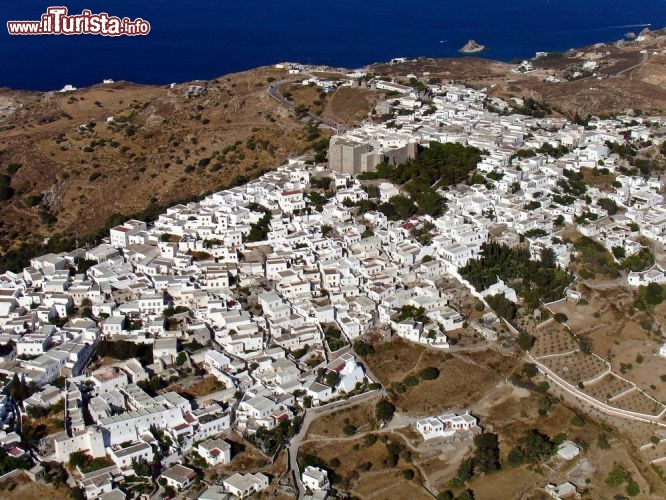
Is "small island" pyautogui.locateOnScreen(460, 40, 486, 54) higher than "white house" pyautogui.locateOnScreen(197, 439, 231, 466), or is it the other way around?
"small island" pyautogui.locateOnScreen(460, 40, 486, 54)

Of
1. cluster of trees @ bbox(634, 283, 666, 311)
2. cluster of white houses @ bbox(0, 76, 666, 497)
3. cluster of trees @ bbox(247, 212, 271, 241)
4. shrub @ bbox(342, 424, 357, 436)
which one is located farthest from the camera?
cluster of trees @ bbox(247, 212, 271, 241)

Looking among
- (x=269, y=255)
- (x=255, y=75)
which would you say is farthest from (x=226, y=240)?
(x=255, y=75)

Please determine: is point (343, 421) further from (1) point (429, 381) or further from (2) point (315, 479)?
(1) point (429, 381)

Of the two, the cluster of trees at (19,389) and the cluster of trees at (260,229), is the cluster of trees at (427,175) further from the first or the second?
the cluster of trees at (19,389)

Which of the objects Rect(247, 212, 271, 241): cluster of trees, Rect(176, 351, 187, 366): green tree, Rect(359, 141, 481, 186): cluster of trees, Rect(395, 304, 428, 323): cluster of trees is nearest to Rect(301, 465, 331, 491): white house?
Rect(176, 351, 187, 366): green tree

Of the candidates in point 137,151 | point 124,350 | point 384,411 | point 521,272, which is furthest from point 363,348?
point 137,151

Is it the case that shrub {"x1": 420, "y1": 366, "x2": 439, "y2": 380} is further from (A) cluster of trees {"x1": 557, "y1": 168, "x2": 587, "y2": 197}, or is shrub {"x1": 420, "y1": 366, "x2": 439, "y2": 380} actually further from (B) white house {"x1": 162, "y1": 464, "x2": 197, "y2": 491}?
(A) cluster of trees {"x1": 557, "y1": 168, "x2": 587, "y2": 197}
